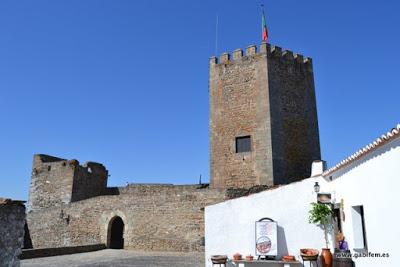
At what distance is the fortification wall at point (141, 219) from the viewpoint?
17.4m

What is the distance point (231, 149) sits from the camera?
19.3 m

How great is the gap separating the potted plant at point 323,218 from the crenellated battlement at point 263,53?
35.9 ft

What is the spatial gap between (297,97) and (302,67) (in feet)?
6.23

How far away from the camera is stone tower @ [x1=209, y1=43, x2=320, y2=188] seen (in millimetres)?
18453

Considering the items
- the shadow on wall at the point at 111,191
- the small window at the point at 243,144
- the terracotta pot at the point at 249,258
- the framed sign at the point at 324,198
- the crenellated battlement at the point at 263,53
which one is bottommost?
the terracotta pot at the point at 249,258

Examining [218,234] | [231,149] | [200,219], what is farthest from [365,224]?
[231,149]

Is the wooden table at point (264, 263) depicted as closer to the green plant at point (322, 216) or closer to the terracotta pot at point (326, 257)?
the terracotta pot at point (326, 257)

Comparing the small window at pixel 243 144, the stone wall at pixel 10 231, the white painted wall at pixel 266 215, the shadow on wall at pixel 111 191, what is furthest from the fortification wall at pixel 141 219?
the stone wall at pixel 10 231

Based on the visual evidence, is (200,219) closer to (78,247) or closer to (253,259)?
(78,247)

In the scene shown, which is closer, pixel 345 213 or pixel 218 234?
pixel 345 213

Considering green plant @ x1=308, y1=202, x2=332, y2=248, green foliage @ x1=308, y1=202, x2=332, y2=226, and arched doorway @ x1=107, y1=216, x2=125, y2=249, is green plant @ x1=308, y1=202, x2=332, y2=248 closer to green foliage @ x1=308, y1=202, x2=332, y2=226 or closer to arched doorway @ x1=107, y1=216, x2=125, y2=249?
green foliage @ x1=308, y1=202, x2=332, y2=226

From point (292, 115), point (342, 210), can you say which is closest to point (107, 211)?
point (292, 115)

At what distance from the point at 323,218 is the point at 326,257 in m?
0.96

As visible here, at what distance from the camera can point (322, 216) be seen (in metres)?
9.94
